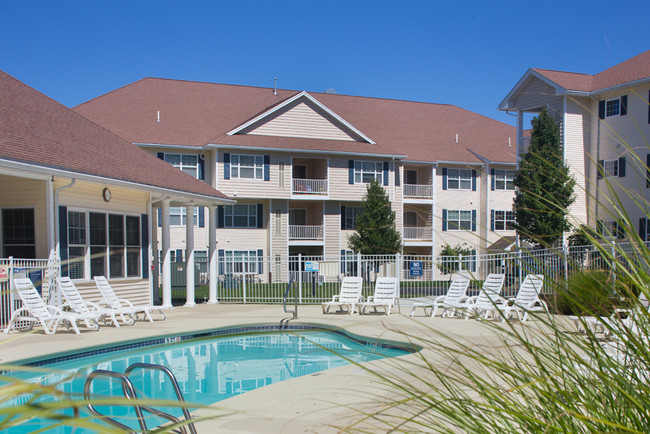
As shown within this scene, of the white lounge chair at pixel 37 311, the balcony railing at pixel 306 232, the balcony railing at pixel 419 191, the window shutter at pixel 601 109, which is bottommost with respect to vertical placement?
the white lounge chair at pixel 37 311

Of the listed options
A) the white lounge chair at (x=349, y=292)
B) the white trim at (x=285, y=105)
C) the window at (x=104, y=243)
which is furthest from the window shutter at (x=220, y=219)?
the white lounge chair at (x=349, y=292)

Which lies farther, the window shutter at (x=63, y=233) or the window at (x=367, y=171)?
the window at (x=367, y=171)

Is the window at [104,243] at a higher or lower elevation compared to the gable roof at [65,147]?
lower

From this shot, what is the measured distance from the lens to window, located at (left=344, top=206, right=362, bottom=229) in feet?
109

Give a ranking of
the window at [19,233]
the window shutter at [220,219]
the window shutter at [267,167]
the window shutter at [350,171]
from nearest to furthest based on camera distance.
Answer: the window at [19,233] < the window shutter at [267,167] < the window shutter at [220,219] < the window shutter at [350,171]

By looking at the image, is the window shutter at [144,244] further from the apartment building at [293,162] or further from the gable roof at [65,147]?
the apartment building at [293,162]

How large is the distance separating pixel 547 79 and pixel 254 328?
1987cm

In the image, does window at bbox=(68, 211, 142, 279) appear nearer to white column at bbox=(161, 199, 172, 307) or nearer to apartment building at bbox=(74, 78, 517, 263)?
white column at bbox=(161, 199, 172, 307)

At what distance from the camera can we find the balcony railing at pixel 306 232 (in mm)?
31825

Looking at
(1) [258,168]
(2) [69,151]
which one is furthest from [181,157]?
(2) [69,151]

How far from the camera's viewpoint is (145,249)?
1714 cm

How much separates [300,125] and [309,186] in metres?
3.33

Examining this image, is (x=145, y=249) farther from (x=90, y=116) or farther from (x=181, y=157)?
(x=90, y=116)

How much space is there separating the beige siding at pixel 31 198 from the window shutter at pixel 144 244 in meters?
3.91
